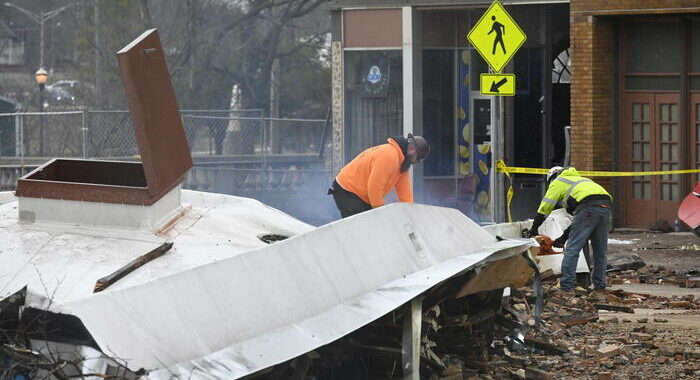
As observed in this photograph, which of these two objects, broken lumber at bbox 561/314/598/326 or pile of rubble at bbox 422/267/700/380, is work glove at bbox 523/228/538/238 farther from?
broken lumber at bbox 561/314/598/326

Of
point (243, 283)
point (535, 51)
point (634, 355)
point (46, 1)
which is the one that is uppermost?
point (46, 1)

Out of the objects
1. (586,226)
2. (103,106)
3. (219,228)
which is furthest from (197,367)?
(103,106)

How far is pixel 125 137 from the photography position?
1123 inches

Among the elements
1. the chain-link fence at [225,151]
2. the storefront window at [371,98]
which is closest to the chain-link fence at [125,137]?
the chain-link fence at [225,151]

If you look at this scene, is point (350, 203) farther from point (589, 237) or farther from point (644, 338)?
point (589, 237)

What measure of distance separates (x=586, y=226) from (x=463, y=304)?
4495mm

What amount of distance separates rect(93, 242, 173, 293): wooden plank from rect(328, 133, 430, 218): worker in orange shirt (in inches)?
153

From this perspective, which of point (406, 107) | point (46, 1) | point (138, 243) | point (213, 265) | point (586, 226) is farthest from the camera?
point (46, 1)

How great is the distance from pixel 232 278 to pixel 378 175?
4454mm

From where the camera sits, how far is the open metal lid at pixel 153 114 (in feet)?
27.1

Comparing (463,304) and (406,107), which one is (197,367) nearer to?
(463,304)

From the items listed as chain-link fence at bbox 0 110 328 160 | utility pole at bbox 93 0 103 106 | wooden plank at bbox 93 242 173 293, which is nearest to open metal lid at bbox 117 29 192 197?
wooden plank at bbox 93 242 173 293

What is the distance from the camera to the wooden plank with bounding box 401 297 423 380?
758 centimetres

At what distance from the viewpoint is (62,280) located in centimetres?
702
